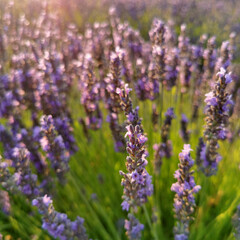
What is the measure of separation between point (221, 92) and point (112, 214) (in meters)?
1.73

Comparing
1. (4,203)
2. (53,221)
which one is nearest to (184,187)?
(53,221)

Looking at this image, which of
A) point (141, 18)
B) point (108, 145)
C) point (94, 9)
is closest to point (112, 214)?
point (108, 145)

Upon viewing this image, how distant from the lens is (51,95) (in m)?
2.33

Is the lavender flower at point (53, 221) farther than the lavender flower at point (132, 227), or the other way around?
the lavender flower at point (132, 227)

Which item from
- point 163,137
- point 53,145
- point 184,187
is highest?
point 53,145

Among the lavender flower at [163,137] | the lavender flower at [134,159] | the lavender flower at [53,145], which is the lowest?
the lavender flower at [134,159]

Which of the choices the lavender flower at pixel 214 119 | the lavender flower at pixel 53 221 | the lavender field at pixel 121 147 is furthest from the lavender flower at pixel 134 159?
the lavender flower at pixel 214 119

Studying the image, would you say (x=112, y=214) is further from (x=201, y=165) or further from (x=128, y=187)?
(x=128, y=187)

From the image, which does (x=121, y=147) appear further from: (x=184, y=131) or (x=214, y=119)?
(x=184, y=131)

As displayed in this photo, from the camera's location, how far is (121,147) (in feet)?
5.70

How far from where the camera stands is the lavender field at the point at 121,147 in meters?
1.55

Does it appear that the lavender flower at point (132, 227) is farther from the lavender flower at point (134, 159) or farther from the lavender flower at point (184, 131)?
the lavender flower at point (184, 131)

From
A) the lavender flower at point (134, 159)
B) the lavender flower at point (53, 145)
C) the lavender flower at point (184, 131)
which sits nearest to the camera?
the lavender flower at point (134, 159)

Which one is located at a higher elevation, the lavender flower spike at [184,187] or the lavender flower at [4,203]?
the lavender flower at [4,203]
